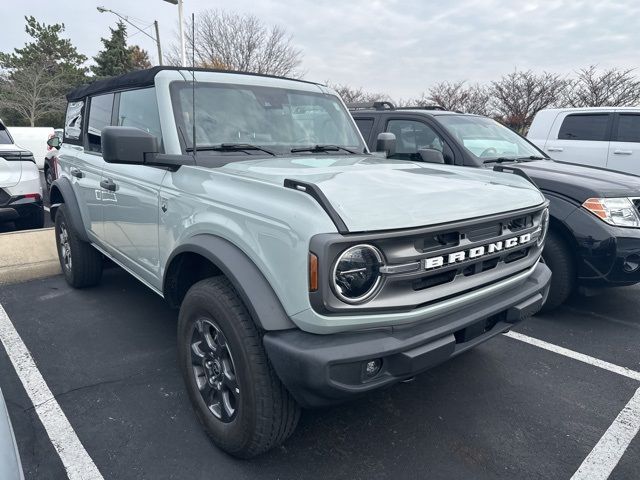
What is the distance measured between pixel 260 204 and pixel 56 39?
46695 mm

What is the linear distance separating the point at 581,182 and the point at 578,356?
5.08ft

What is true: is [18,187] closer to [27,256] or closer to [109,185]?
[27,256]

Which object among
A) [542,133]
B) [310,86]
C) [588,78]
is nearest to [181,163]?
[310,86]

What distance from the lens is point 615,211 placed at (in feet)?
12.4

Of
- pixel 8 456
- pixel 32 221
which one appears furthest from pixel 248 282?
pixel 32 221

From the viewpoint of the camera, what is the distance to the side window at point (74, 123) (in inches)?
175

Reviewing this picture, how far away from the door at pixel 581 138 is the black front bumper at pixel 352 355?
680 centimetres

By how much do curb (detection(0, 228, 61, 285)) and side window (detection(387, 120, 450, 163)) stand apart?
13.6 feet

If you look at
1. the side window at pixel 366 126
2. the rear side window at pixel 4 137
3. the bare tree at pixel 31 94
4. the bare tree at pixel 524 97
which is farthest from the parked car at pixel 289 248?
the bare tree at pixel 31 94

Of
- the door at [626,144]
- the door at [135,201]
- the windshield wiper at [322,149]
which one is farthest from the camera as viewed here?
the door at [626,144]

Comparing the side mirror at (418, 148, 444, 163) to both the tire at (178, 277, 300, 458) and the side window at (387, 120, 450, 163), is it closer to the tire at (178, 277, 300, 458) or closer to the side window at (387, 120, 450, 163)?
the side window at (387, 120, 450, 163)

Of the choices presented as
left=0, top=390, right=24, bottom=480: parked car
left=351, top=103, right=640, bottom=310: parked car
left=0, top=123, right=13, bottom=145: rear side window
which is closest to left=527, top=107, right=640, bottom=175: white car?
left=351, top=103, right=640, bottom=310: parked car

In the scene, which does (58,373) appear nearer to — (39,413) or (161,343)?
(39,413)

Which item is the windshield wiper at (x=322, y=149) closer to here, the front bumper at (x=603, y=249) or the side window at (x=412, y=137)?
the side window at (x=412, y=137)
